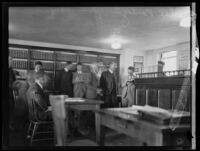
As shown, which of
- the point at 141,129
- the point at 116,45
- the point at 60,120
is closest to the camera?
the point at 141,129

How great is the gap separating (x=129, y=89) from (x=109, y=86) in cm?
22

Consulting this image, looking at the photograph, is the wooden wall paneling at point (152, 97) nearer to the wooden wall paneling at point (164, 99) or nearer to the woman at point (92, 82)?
the wooden wall paneling at point (164, 99)

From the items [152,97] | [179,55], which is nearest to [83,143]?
[152,97]

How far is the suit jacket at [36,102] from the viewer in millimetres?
1916

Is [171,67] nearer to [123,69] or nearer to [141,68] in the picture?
[141,68]

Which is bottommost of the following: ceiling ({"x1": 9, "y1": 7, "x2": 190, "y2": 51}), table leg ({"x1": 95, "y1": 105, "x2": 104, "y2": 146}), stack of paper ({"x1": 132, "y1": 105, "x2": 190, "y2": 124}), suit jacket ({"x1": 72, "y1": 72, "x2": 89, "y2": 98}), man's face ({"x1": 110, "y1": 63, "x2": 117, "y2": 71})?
table leg ({"x1": 95, "y1": 105, "x2": 104, "y2": 146})

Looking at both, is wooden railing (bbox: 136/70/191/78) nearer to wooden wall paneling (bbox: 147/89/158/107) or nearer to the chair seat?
wooden wall paneling (bbox: 147/89/158/107)

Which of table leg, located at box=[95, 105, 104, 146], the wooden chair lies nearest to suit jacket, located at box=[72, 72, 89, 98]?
the wooden chair

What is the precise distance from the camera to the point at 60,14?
190cm

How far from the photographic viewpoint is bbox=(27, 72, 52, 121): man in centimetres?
192

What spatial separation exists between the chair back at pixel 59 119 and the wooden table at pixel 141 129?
14.2 inches

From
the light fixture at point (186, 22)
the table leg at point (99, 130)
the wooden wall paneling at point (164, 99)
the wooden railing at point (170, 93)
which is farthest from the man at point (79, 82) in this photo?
the light fixture at point (186, 22)

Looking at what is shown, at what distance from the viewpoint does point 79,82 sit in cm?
195

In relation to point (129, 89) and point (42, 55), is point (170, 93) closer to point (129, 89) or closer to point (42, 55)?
point (129, 89)
